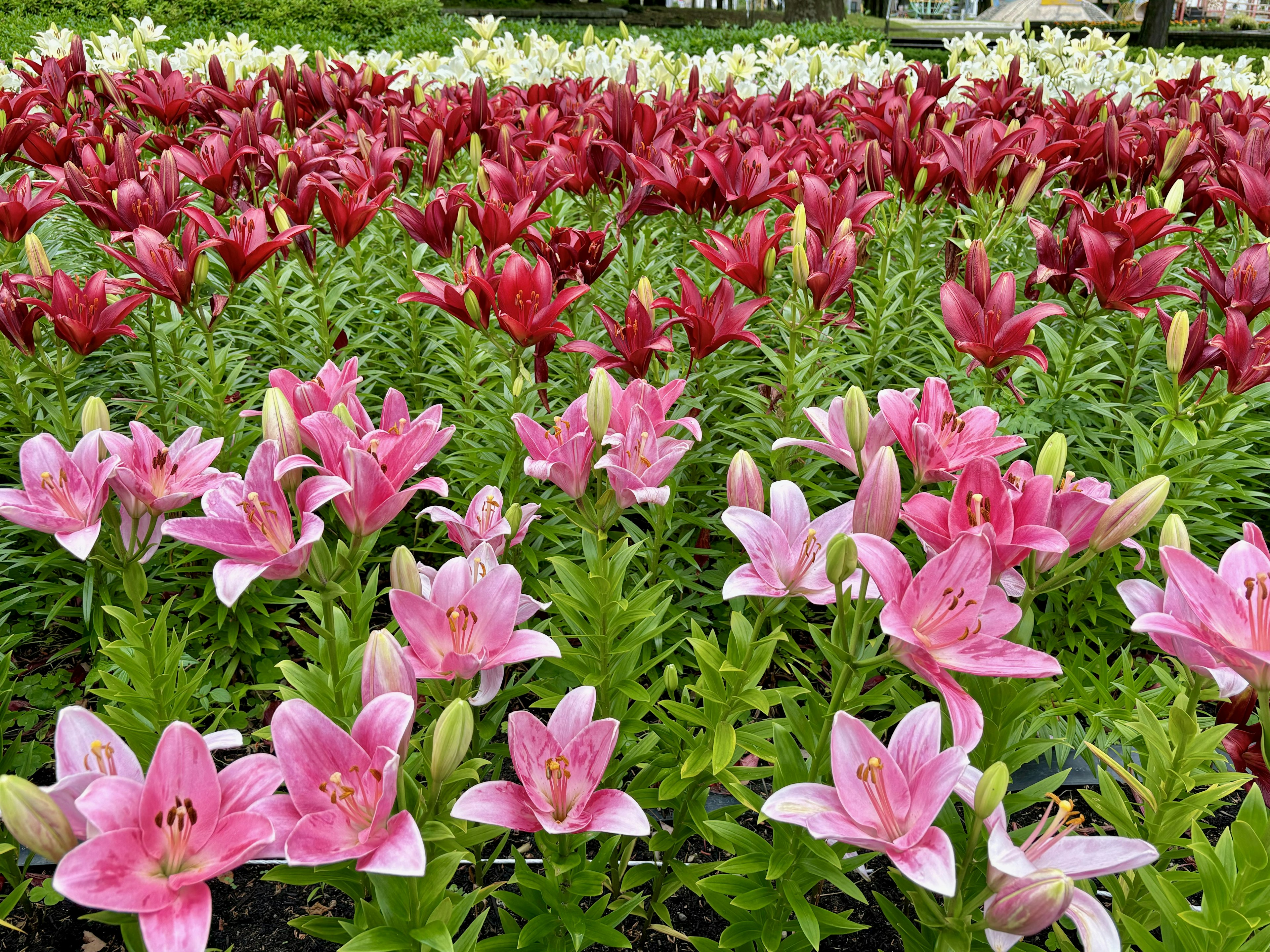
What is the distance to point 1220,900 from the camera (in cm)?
118

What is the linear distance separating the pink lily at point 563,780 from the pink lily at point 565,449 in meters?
0.44

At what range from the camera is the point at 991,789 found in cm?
103

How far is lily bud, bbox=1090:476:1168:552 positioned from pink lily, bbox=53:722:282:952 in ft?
3.69

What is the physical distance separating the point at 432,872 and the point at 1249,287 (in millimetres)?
2323

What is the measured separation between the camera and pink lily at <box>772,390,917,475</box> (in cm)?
150

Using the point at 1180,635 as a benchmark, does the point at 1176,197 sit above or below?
above

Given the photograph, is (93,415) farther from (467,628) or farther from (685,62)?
(685,62)

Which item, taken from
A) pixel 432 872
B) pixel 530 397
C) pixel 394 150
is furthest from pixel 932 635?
pixel 394 150

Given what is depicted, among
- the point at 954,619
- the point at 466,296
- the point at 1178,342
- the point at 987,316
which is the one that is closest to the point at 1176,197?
the point at 1178,342

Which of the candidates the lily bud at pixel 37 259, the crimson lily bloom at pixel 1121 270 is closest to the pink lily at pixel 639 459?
the crimson lily bloom at pixel 1121 270

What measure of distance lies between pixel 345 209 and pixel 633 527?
47.9 inches

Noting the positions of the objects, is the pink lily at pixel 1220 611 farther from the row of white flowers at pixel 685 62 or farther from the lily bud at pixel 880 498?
the row of white flowers at pixel 685 62

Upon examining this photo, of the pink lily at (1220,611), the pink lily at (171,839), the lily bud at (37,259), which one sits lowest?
the pink lily at (171,839)

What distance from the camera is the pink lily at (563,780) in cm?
113
